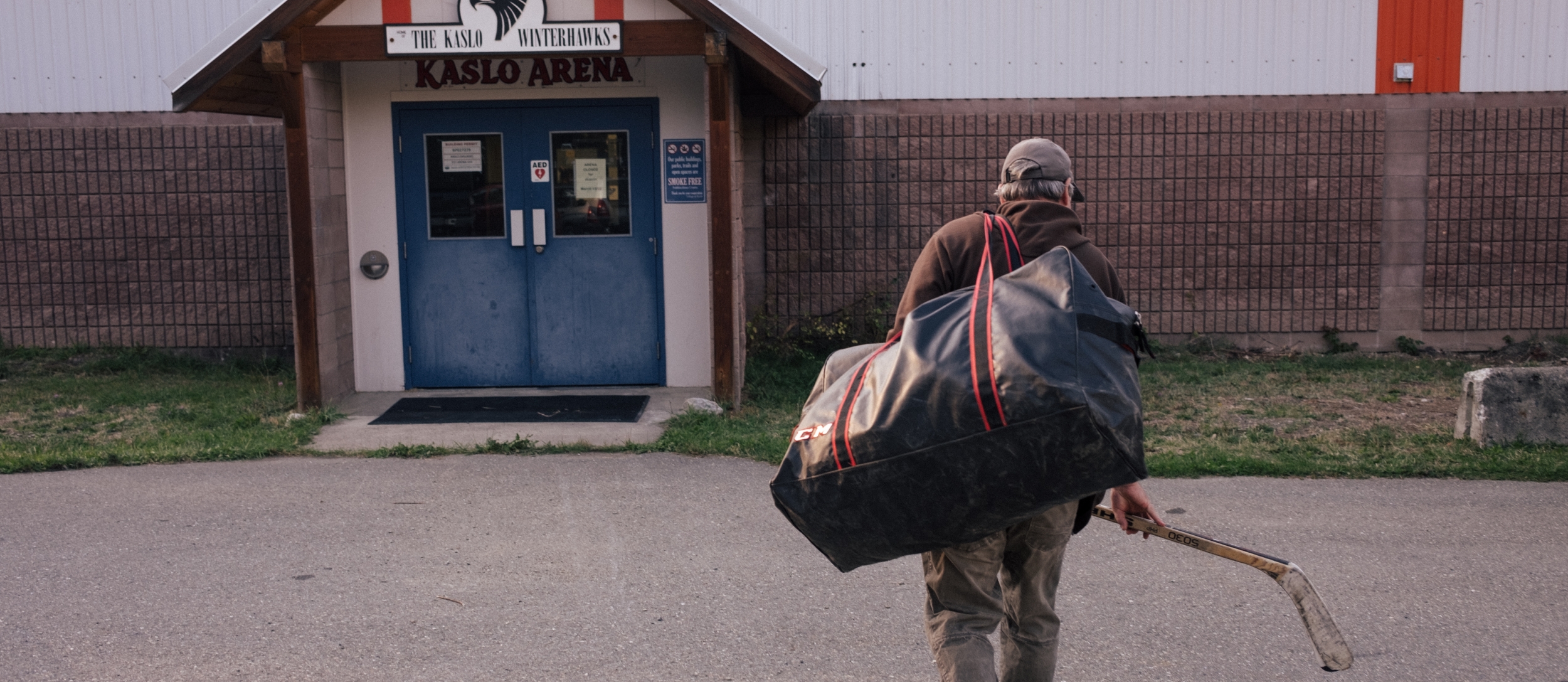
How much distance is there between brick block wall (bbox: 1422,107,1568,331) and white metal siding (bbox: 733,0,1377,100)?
40.0 inches

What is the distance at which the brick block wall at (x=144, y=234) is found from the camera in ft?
31.8

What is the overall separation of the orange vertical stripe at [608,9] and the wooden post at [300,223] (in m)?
1.84

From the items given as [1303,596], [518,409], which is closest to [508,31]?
[518,409]

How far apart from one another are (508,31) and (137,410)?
141 inches

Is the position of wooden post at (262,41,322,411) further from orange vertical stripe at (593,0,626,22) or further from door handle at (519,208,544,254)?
orange vertical stripe at (593,0,626,22)

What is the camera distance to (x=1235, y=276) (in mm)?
9992

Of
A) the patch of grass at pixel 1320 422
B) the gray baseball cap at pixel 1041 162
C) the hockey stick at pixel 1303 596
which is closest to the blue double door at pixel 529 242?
the patch of grass at pixel 1320 422

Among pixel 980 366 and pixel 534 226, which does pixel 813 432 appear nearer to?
pixel 980 366

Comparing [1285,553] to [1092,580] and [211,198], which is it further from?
[211,198]

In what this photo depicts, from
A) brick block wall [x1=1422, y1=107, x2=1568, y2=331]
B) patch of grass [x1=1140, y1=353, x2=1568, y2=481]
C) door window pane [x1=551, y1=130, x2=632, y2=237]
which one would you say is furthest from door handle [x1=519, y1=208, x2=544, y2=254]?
brick block wall [x1=1422, y1=107, x2=1568, y2=331]

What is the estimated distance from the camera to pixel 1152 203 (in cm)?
991

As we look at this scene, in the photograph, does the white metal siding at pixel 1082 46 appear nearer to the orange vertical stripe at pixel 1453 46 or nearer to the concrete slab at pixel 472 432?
the orange vertical stripe at pixel 1453 46

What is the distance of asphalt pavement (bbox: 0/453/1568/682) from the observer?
408 cm

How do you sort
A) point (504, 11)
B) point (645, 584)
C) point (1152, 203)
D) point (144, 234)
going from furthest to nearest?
point (1152, 203) < point (144, 234) < point (504, 11) < point (645, 584)
